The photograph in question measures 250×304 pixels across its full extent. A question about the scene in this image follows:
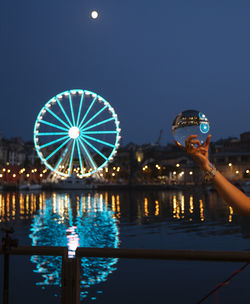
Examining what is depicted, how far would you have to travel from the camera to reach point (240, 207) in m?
2.22

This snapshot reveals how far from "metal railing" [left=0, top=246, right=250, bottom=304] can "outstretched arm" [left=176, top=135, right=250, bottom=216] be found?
708mm

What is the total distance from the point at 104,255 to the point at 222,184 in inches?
45.9

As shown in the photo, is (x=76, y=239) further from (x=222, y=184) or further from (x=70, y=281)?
(x=222, y=184)

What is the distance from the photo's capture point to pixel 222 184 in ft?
7.51

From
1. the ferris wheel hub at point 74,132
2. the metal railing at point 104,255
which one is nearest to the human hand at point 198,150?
the metal railing at point 104,255

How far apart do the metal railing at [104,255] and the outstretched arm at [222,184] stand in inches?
27.9

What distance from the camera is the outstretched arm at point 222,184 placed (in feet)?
7.30

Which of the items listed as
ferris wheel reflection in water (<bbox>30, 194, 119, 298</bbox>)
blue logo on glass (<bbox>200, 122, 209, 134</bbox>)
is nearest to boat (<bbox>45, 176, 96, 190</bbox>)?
ferris wheel reflection in water (<bbox>30, 194, 119, 298</bbox>)

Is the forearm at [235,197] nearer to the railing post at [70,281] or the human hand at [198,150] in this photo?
the human hand at [198,150]

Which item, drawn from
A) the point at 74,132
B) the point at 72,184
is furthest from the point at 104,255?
the point at 72,184

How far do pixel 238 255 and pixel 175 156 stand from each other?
12389 cm

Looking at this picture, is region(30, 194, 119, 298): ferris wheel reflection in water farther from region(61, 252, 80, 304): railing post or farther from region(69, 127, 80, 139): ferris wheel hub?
region(69, 127, 80, 139): ferris wheel hub

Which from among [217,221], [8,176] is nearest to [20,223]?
[217,221]

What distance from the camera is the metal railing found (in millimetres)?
2861
